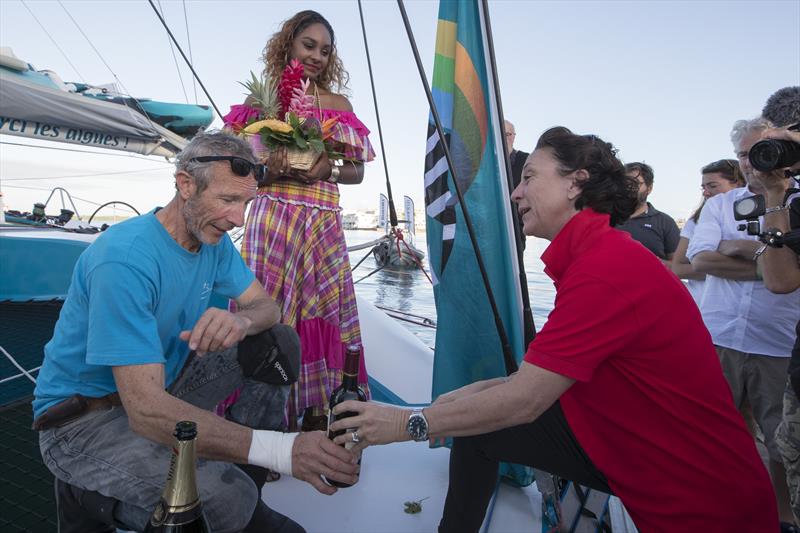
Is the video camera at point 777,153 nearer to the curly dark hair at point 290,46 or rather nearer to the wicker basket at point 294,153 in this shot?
the wicker basket at point 294,153

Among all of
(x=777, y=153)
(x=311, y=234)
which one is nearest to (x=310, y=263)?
(x=311, y=234)

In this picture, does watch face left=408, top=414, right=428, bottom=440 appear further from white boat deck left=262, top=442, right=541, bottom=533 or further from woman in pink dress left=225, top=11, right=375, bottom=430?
woman in pink dress left=225, top=11, right=375, bottom=430

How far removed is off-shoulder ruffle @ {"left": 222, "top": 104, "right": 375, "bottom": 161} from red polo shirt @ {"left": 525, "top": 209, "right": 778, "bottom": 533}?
1.38 m

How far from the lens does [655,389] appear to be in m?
1.37

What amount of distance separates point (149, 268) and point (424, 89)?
1212 millimetres

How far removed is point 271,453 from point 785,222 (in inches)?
78.3

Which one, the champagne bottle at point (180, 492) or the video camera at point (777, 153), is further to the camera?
the video camera at point (777, 153)

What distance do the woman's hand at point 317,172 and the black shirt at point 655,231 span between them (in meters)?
2.84

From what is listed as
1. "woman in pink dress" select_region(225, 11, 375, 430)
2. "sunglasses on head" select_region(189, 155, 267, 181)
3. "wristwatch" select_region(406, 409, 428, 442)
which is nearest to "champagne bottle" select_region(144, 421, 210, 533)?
"wristwatch" select_region(406, 409, 428, 442)

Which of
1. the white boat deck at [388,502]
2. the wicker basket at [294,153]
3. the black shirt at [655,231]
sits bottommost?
the white boat deck at [388,502]

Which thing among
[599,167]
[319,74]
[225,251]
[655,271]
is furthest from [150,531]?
[319,74]

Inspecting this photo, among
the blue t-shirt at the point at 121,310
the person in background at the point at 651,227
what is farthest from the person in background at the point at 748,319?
the blue t-shirt at the point at 121,310

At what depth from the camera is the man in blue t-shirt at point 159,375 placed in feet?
4.30

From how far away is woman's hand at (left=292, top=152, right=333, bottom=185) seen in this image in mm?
2323
